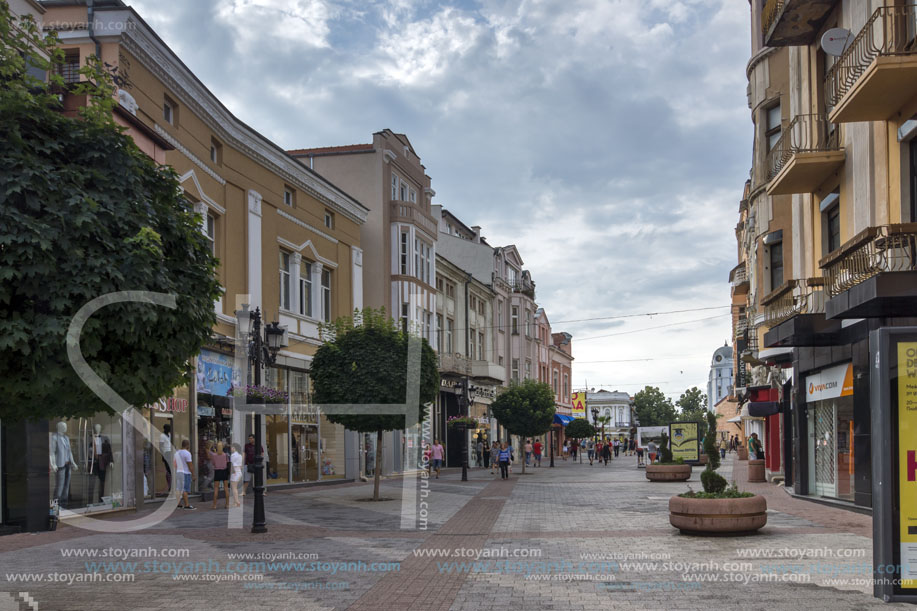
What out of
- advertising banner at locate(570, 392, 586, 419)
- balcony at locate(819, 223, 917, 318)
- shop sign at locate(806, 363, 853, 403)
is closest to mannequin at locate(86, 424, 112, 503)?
balcony at locate(819, 223, 917, 318)

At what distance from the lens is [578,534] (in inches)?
560

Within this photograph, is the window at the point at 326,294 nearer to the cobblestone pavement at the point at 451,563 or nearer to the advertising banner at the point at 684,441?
the cobblestone pavement at the point at 451,563

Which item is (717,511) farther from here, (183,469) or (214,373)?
(214,373)

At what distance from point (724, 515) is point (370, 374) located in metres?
10.9

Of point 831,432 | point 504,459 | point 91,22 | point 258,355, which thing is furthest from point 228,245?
point 831,432

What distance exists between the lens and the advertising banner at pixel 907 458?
7418mm

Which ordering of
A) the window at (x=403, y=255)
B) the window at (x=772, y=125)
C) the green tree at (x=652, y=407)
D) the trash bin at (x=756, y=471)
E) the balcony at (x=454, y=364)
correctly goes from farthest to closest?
the green tree at (x=652, y=407) → the balcony at (x=454, y=364) → the window at (x=403, y=255) → the trash bin at (x=756, y=471) → the window at (x=772, y=125)

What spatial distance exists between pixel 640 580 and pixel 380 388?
41.6ft

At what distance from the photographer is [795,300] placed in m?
19.5

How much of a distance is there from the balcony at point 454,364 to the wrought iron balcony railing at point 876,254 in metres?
27.6

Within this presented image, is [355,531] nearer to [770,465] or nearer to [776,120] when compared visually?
[776,120]

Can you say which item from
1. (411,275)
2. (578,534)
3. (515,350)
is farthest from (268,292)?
(515,350)

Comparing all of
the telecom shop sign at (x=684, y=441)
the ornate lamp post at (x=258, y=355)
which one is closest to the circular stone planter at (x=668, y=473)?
the telecom shop sign at (x=684, y=441)

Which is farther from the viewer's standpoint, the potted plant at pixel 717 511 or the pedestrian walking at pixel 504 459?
the pedestrian walking at pixel 504 459
